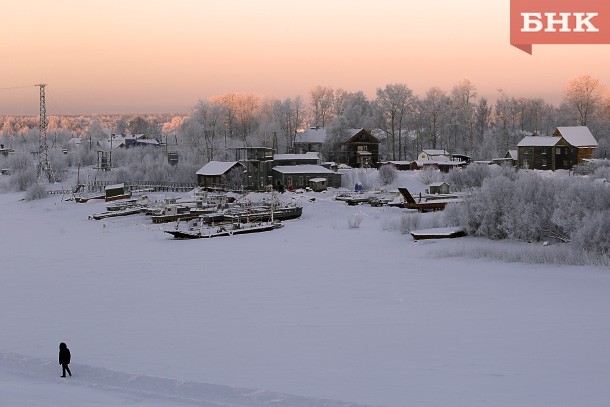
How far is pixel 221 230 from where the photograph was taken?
134 feet

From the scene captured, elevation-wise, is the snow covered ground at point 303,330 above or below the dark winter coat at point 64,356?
below

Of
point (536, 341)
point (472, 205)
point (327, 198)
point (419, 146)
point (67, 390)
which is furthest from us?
point (419, 146)

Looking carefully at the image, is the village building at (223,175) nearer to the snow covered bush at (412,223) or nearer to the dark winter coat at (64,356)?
the snow covered bush at (412,223)

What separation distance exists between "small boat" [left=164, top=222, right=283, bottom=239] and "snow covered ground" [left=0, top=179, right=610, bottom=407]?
7.23 m

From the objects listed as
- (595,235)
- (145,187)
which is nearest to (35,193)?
(145,187)

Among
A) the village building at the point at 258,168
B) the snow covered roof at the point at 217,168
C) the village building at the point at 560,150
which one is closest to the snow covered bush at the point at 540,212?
the village building at the point at 258,168

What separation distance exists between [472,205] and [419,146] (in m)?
69.0

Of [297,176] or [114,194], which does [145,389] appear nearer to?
[114,194]

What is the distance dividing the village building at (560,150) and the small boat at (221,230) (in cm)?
3936

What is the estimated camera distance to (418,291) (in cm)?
2134

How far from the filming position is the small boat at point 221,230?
3893cm

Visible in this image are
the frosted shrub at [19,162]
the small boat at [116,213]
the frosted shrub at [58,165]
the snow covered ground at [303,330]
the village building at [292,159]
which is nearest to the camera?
the snow covered ground at [303,330]

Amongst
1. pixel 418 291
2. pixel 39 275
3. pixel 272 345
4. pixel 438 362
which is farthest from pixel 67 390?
pixel 39 275

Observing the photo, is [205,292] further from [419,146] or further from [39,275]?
[419,146]
